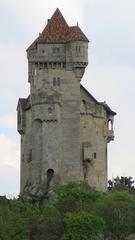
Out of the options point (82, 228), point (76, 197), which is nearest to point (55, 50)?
point (76, 197)

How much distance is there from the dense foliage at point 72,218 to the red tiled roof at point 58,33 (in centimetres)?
2276

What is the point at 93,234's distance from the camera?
158 m

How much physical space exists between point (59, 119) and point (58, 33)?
10.9m

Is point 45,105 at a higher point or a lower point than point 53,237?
higher

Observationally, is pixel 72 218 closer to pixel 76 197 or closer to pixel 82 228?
pixel 82 228

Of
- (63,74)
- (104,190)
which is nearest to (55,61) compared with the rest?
(63,74)

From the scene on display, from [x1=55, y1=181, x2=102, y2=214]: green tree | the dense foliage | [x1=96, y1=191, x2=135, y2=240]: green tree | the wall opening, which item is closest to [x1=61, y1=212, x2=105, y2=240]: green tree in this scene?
the dense foliage

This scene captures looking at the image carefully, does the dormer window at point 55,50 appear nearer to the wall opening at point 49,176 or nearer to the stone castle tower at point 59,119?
the stone castle tower at point 59,119

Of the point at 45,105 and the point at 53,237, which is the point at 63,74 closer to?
the point at 45,105

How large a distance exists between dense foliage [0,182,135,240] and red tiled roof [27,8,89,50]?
22.8 meters

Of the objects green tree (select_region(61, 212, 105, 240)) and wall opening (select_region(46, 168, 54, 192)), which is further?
wall opening (select_region(46, 168, 54, 192))

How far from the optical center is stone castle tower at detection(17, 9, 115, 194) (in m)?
186

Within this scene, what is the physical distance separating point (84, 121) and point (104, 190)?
27.5 ft

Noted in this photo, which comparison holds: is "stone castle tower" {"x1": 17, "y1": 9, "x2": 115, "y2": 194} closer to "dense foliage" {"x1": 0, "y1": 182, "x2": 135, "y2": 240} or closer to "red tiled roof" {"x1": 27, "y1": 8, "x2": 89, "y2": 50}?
"red tiled roof" {"x1": 27, "y1": 8, "x2": 89, "y2": 50}
